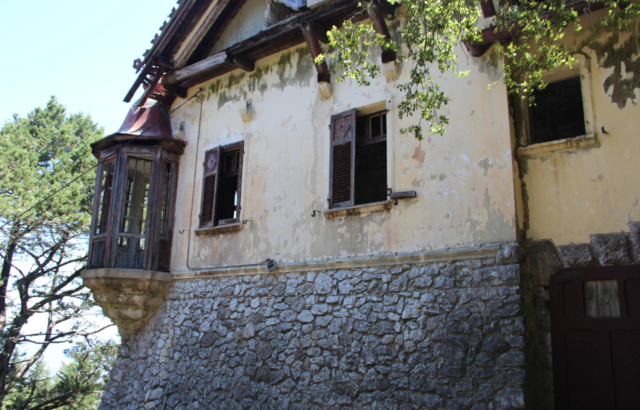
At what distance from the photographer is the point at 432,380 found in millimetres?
6391

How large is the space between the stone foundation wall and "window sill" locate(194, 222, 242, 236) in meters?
0.94

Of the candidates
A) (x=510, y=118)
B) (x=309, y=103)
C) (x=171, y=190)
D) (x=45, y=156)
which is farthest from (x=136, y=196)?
(x=45, y=156)

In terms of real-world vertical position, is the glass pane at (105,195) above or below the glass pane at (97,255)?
above

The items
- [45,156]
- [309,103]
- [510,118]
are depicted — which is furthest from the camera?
[45,156]

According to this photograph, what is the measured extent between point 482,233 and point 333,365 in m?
2.91

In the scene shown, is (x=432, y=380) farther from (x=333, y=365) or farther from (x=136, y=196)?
(x=136, y=196)

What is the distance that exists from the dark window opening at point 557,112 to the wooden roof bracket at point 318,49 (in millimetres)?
3393

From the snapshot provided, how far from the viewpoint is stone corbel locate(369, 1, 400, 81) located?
7.78m

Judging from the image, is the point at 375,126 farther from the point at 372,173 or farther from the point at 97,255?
the point at 97,255

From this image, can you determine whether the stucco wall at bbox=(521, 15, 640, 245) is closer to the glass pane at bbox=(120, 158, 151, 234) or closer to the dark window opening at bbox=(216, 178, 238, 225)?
the dark window opening at bbox=(216, 178, 238, 225)

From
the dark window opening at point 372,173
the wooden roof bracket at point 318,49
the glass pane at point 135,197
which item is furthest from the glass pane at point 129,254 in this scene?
the wooden roof bracket at point 318,49

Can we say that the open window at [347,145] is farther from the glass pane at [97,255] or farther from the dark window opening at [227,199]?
the glass pane at [97,255]

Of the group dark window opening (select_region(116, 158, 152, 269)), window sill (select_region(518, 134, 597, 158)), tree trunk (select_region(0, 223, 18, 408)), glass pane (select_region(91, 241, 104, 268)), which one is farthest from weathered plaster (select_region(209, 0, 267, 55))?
tree trunk (select_region(0, 223, 18, 408))

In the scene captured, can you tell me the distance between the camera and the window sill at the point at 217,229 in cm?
934
